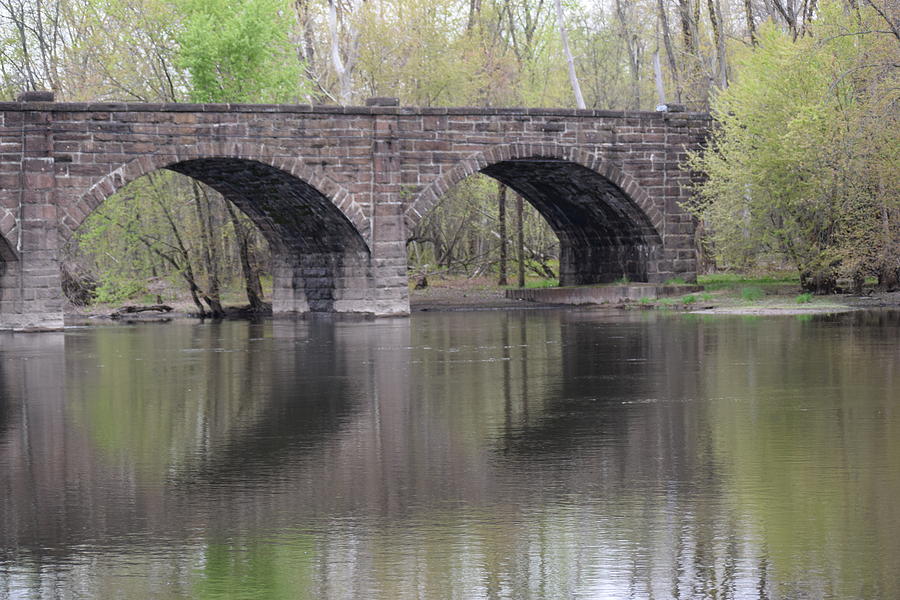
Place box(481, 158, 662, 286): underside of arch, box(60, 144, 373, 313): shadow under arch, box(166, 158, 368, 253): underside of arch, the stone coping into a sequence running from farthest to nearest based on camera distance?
box(481, 158, 662, 286): underside of arch
box(166, 158, 368, 253): underside of arch
box(60, 144, 373, 313): shadow under arch
the stone coping

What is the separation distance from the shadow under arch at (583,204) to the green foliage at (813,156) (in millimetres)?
1869

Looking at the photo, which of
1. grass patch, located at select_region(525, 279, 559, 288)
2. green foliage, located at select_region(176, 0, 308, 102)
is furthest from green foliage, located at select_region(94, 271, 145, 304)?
grass patch, located at select_region(525, 279, 559, 288)

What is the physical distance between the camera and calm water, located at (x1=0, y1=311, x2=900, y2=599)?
631 centimetres

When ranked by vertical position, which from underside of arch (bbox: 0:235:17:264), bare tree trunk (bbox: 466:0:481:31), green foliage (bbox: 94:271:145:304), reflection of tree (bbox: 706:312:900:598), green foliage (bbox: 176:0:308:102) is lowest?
reflection of tree (bbox: 706:312:900:598)

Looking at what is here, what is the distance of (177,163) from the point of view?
1241 inches

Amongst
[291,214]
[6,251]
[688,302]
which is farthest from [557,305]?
[6,251]

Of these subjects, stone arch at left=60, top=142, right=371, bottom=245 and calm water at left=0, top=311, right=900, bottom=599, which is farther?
stone arch at left=60, top=142, right=371, bottom=245

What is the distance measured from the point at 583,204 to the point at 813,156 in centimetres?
872

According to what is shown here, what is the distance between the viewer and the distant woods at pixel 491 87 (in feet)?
103

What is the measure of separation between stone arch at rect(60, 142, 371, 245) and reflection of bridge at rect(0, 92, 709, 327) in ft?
0.11

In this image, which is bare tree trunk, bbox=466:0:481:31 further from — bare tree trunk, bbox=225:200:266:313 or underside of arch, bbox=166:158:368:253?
underside of arch, bbox=166:158:368:253

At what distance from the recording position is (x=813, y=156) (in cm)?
3114

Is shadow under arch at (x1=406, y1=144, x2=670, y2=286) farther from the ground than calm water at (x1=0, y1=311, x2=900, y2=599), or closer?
farther from the ground

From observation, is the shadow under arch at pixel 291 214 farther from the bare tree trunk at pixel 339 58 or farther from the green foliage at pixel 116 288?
the bare tree trunk at pixel 339 58
